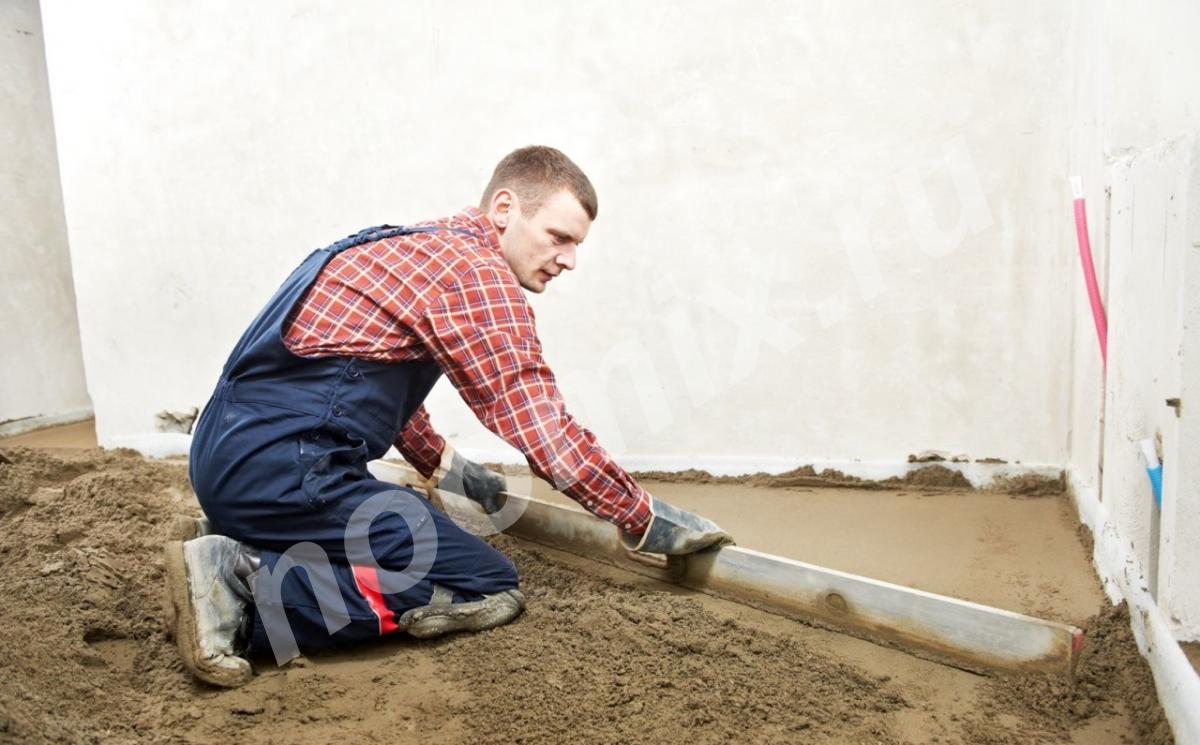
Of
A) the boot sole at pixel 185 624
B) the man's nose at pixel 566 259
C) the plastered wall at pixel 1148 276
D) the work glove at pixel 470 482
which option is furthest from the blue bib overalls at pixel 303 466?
the plastered wall at pixel 1148 276

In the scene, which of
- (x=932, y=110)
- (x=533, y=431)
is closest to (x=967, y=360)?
(x=932, y=110)

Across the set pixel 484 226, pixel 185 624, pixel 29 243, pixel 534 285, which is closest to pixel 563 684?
pixel 185 624

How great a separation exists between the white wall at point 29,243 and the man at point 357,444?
361 cm

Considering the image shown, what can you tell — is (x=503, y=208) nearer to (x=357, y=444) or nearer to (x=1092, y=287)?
(x=357, y=444)

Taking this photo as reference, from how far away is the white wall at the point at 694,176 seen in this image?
104 inches

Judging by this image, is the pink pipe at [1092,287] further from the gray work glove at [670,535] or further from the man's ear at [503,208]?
the man's ear at [503,208]

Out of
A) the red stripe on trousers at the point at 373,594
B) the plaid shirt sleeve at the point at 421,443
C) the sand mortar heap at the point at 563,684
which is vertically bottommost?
the sand mortar heap at the point at 563,684

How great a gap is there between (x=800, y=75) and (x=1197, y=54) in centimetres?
152

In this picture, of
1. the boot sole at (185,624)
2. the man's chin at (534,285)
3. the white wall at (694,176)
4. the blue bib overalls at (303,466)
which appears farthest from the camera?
the white wall at (694,176)

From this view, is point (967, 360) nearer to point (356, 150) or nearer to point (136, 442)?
point (356, 150)

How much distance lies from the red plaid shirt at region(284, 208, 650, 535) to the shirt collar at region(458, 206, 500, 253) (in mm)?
116

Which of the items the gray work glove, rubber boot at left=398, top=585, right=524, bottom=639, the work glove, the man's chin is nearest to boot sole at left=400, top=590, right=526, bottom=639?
rubber boot at left=398, top=585, right=524, bottom=639

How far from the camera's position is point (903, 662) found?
1628mm

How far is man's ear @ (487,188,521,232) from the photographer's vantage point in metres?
1.94
